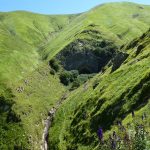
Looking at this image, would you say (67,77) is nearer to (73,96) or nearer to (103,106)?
(73,96)

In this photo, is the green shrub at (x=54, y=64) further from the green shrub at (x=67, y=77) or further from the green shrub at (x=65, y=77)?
the green shrub at (x=65, y=77)

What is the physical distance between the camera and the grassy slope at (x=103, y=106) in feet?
230

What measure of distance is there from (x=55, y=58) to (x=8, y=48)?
21732mm

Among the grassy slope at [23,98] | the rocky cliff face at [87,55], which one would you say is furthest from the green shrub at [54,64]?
the rocky cliff face at [87,55]

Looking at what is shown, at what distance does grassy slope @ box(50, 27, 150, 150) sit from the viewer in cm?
7019

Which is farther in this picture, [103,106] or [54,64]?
[54,64]

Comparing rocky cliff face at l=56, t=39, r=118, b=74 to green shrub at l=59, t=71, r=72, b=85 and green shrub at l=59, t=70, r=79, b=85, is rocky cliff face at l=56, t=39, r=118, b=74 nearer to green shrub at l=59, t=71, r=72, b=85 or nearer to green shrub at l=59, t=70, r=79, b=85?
green shrub at l=59, t=70, r=79, b=85

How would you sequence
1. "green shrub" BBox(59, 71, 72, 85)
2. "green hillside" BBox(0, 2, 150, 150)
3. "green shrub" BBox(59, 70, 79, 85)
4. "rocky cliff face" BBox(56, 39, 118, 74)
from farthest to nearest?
1. "rocky cliff face" BBox(56, 39, 118, 74)
2. "green shrub" BBox(59, 70, 79, 85)
3. "green shrub" BBox(59, 71, 72, 85)
4. "green hillside" BBox(0, 2, 150, 150)

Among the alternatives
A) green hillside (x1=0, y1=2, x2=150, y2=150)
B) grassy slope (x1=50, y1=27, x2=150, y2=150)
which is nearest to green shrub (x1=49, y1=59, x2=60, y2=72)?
green hillside (x1=0, y1=2, x2=150, y2=150)

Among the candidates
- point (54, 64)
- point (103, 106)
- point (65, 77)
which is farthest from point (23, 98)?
point (54, 64)

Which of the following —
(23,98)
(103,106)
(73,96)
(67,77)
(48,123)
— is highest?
(103,106)

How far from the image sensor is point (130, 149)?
2505 centimetres

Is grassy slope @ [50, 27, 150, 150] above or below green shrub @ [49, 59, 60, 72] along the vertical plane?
above

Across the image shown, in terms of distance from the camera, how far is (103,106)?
80.1 m
